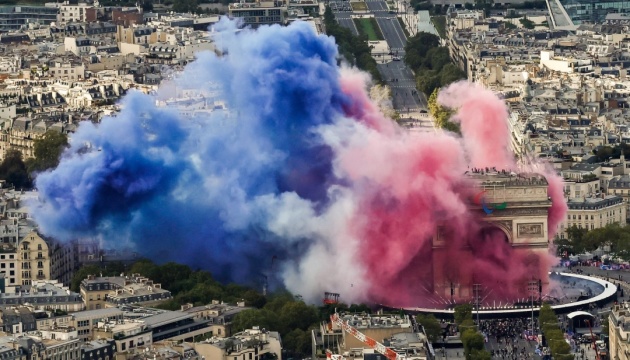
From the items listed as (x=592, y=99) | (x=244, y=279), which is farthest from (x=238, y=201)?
(x=592, y=99)

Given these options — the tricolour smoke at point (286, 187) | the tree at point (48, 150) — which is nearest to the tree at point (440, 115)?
the tricolour smoke at point (286, 187)

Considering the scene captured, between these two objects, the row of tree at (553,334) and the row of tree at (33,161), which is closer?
the row of tree at (553,334)

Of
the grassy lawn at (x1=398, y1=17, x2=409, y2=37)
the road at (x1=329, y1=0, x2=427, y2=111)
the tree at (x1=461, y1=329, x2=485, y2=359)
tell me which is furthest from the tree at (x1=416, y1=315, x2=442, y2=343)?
the grassy lawn at (x1=398, y1=17, x2=409, y2=37)

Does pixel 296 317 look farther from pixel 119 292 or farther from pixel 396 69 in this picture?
pixel 396 69

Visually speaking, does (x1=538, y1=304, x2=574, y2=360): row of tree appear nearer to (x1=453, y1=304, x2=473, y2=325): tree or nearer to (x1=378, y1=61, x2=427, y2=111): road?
(x1=453, y1=304, x2=473, y2=325): tree

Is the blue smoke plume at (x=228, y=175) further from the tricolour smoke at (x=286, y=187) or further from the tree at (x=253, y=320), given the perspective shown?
the tree at (x=253, y=320)

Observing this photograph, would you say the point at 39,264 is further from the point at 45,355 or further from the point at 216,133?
the point at 45,355
